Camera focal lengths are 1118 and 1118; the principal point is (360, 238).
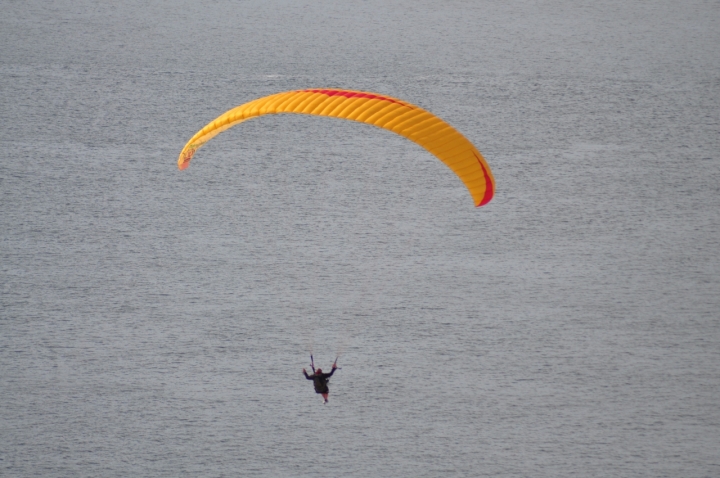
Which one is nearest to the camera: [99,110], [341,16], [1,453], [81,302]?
[1,453]

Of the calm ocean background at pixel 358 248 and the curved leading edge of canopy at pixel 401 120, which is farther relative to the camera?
the calm ocean background at pixel 358 248

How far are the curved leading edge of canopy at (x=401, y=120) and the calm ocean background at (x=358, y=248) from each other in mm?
8903

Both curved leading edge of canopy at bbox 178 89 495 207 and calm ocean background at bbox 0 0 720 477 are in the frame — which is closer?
curved leading edge of canopy at bbox 178 89 495 207

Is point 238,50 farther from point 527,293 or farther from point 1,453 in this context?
point 1,453

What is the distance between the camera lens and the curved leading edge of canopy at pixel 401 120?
56.5 ft

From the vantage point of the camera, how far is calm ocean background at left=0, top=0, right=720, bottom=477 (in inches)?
979

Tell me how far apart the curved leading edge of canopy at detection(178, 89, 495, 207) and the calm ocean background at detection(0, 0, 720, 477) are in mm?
8903

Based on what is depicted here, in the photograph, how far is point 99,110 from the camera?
34750mm

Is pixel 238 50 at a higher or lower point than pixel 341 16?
lower

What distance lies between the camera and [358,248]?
29125mm

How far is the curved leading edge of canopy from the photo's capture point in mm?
17234

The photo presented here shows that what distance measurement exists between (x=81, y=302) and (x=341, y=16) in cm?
1635

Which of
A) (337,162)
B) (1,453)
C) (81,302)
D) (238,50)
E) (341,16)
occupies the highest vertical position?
(341,16)

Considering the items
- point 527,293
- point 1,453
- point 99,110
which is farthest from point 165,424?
point 99,110
